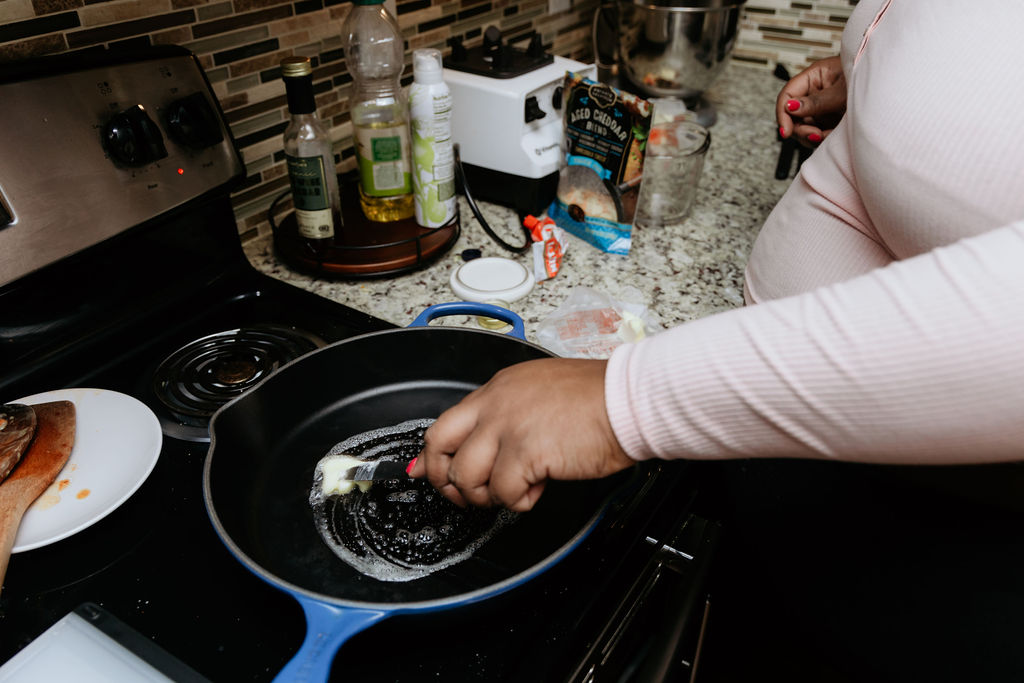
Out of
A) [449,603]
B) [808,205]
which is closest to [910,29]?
[808,205]

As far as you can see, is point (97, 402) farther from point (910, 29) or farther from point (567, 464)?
point (910, 29)

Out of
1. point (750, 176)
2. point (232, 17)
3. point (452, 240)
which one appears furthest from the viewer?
point (750, 176)

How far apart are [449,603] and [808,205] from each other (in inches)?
21.0

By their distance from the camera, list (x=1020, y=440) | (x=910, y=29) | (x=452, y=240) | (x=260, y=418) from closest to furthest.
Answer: (x=1020, y=440) → (x=910, y=29) → (x=260, y=418) → (x=452, y=240)

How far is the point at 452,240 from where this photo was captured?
98 cm

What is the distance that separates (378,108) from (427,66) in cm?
12

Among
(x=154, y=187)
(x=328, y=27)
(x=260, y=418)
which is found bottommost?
(x=260, y=418)

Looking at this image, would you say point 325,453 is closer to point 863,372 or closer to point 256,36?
point 863,372

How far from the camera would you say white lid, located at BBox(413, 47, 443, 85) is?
2.83 feet

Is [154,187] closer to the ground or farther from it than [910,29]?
closer to the ground

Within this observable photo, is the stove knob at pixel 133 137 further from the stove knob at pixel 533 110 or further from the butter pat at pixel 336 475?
the stove knob at pixel 533 110

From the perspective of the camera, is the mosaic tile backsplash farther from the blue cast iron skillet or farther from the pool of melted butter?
the pool of melted butter

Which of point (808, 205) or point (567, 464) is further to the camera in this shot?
point (808, 205)

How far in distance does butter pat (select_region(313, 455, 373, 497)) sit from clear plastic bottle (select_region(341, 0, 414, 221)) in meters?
0.48
